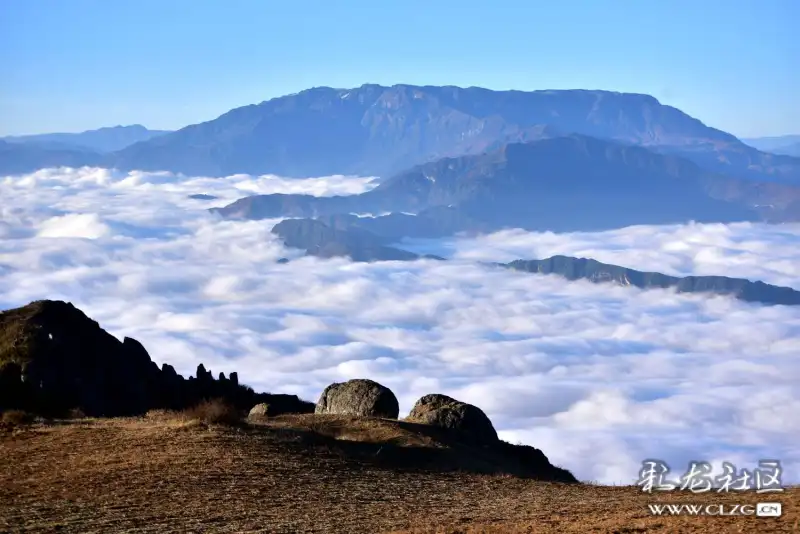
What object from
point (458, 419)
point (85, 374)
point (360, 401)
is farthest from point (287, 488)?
point (85, 374)

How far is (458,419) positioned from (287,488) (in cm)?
983

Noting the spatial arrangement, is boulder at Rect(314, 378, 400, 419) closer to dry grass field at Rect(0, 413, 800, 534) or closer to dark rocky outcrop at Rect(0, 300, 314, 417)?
dry grass field at Rect(0, 413, 800, 534)

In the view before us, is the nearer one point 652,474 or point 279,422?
point 652,474

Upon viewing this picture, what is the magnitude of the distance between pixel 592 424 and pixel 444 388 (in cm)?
2754

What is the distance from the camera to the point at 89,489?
709 inches

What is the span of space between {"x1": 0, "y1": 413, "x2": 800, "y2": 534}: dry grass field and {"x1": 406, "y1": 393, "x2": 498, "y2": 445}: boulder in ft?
7.08

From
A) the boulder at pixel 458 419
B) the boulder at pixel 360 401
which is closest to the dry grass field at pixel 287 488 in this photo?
the boulder at pixel 458 419

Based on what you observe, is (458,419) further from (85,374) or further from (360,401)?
(85,374)

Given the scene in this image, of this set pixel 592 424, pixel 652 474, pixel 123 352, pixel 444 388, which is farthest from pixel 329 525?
pixel 444 388

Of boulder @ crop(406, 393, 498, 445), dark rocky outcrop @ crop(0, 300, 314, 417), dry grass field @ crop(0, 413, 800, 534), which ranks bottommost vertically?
dry grass field @ crop(0, 413, 800, 534)

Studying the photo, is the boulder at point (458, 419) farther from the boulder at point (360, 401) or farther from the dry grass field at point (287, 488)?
the dry grass field at point (287, 488)

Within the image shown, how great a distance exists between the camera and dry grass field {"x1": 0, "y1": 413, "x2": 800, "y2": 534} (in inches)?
608

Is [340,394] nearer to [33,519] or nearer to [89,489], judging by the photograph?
[89,489]

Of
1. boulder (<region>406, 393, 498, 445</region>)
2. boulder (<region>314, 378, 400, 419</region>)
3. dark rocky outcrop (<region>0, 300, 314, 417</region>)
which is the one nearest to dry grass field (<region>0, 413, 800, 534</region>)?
boulder (<region>406, 393, 498, 445</region>)
